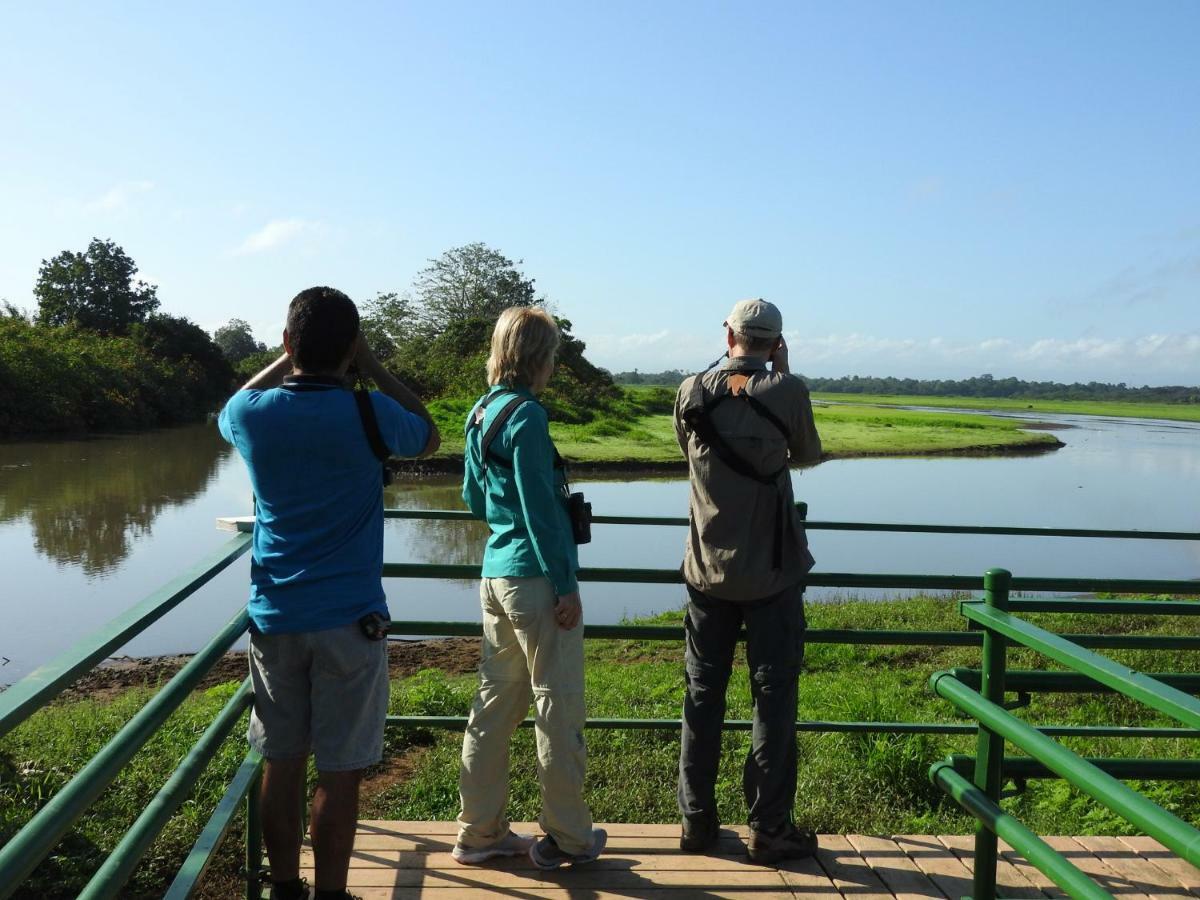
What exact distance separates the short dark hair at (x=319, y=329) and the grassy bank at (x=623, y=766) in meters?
2.10

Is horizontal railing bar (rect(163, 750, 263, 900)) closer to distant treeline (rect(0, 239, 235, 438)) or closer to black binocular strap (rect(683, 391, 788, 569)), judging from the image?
black binocular strap (rect(683, 391, 788, 569))

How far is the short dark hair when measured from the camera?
104 inches

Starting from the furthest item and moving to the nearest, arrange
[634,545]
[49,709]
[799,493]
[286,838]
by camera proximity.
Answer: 1. [799,493]
2. [634,545]
3. [49,709]
4. [286,838]

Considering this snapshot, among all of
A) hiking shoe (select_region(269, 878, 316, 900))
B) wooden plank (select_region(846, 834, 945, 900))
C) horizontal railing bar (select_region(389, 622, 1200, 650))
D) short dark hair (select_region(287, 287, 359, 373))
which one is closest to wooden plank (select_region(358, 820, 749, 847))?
wooden plank (select_region(846, 834, 945, 900))

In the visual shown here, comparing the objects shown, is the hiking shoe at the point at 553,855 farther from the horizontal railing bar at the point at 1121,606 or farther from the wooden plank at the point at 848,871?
the horizontal railing bar at the point at 1121,606

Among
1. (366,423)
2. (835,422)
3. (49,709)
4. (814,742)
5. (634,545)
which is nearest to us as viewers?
(366,423)

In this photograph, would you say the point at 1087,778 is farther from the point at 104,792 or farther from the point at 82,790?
the point at 104,792

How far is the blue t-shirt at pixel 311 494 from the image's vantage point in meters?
2.62

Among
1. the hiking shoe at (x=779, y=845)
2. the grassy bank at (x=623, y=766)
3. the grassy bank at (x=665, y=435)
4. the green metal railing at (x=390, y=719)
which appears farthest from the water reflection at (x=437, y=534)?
the hiking shoe at (x=779, y=845)

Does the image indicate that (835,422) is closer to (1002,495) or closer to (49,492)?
(1002,495)

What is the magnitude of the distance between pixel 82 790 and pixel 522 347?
1.76 meters

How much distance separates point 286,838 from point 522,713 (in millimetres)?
836

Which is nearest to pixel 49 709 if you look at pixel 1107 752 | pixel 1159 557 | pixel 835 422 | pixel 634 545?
pixel 1107 752

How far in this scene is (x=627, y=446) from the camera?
106ft
